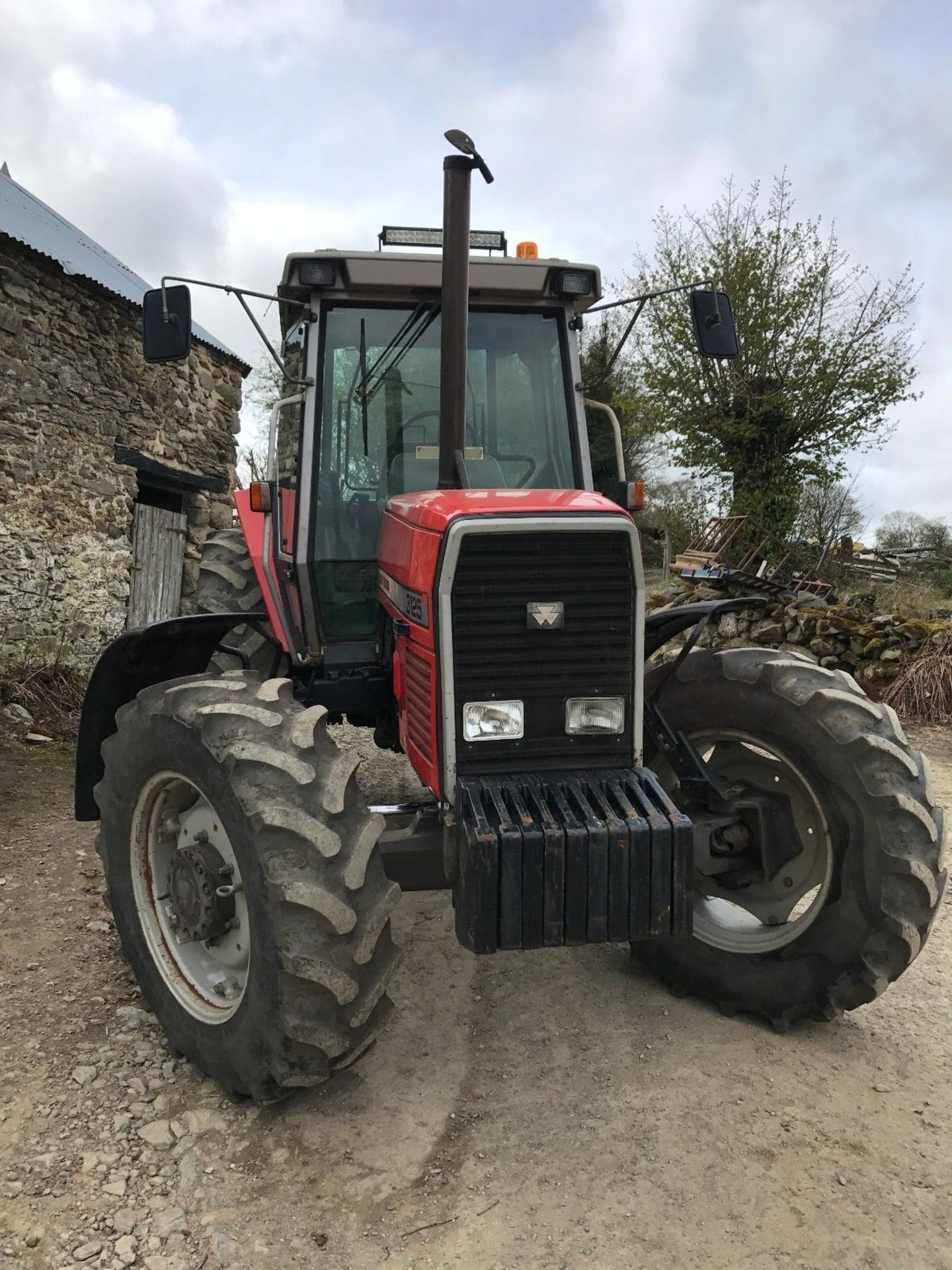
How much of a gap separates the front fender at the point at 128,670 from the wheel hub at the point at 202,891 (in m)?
0.82

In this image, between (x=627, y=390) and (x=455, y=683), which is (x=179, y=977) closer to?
(x=455, y=683)

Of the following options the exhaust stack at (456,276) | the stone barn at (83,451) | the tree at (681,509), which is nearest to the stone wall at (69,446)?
the stone barn at (83,451)

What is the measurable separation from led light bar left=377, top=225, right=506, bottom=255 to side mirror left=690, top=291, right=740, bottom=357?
0.95m

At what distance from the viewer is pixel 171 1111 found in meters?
2.65

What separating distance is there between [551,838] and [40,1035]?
1868mm

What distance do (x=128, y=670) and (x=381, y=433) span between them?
4.45 ft

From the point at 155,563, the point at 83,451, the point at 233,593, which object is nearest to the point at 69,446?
the point at 83,451

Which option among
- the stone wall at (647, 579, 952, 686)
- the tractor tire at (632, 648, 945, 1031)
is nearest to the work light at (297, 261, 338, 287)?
the tractor tire at (632, 648, 945, 1031)

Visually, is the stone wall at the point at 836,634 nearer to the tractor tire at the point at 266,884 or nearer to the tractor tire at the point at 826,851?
the tractor tire at the point at 826,851

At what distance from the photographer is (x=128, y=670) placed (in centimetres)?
354

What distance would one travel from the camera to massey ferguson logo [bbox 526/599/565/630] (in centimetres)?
268

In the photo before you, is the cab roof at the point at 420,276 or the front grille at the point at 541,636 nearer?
the front grille at the point at 541,636

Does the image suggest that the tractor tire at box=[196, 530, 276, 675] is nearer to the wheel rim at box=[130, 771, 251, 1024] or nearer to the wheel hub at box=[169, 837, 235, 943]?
the wheel rim at box=[130, 771, 251, 1024]

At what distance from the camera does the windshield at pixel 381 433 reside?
12.1 ft
